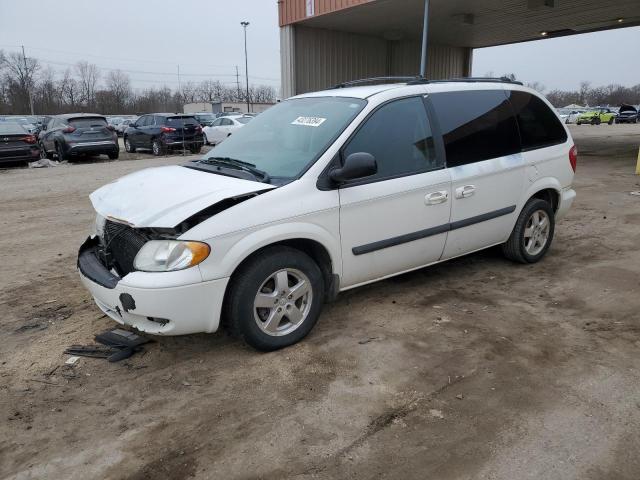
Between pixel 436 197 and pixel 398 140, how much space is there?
1.85 ft

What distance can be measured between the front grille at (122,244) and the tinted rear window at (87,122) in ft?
52.1

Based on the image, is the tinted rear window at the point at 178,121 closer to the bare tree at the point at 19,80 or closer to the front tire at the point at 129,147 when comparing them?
the front tire at the point at 129,147

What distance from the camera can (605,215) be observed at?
7.65m

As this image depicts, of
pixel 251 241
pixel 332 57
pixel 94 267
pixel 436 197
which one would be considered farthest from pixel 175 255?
pixel 332 57

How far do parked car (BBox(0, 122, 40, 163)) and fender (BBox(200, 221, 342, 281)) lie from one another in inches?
612

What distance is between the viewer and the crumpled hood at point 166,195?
323cm

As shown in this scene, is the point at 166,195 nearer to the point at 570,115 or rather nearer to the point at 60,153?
the point at 60,153

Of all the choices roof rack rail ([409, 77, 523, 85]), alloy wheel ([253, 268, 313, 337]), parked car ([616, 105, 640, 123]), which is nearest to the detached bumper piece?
alloy wheel ([253, 268, 313, 337])

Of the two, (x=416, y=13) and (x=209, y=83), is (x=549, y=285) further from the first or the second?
(x=209, y=83)

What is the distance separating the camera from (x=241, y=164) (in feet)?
13.1

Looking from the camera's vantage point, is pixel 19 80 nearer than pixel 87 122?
No

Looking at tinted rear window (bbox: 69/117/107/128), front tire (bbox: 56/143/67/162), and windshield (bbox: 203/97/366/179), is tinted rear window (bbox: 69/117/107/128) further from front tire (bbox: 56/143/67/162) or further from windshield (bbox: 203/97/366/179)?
windshield (bbox: 203/97/366/179)

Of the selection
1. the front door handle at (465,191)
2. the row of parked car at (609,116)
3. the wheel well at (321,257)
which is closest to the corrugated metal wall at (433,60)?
the front door handle at (465,191)

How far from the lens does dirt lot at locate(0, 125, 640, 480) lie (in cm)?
254
